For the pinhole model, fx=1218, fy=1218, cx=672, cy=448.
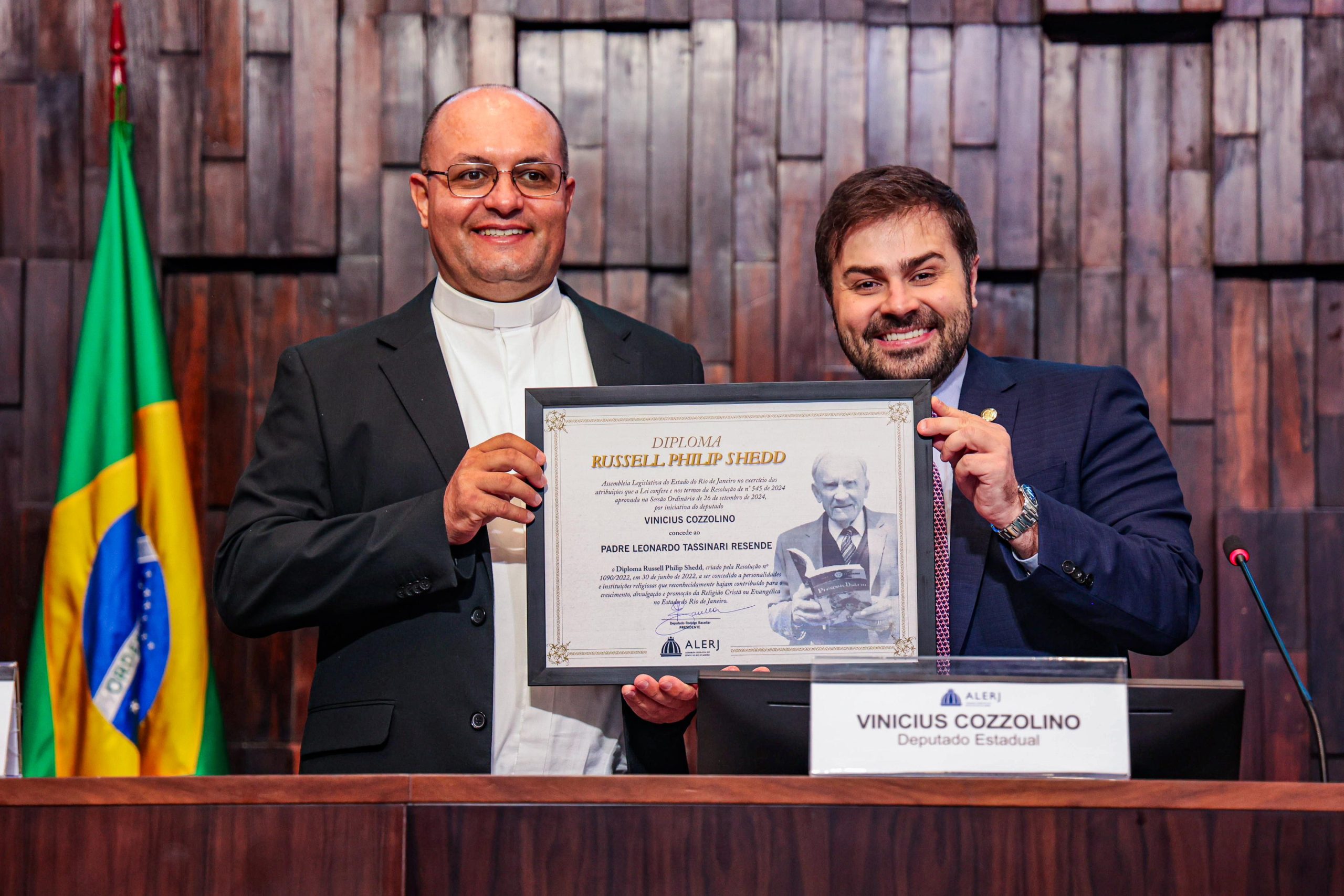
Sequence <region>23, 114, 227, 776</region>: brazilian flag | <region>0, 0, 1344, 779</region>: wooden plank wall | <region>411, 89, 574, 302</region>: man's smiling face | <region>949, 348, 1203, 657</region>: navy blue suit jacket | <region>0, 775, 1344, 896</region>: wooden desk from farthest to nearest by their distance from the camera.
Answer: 1. <region>0, 0, 1344, 779</region>: wooden plank wall
2. <region>23, 114, 227, 776</region>: brazilian flag
3. <region>411, 89, 574, 302</region>: man's smiling face
4. <region>949, 348, 1203, 657</region>: navy blue suit jacket
5. <region>0, 775, 1344, 896</region>: wooden desk

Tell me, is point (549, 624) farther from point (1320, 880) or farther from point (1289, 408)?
point (1289, 408)

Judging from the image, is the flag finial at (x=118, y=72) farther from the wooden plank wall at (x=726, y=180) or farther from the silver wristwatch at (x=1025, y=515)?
the silver wristwatch at (x=1025, y=515)

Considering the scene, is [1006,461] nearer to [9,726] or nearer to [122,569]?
[9,726]

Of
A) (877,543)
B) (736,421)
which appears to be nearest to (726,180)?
(736,421)

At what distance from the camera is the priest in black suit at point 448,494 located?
1.72 m

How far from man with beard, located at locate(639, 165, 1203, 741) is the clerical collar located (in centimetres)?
49

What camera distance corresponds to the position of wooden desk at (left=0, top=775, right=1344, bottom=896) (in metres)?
1.16

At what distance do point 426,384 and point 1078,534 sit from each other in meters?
1.02

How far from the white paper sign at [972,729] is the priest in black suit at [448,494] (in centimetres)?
42

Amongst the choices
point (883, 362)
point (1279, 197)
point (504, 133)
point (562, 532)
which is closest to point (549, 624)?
point (562, 532)

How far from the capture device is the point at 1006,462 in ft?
5.19

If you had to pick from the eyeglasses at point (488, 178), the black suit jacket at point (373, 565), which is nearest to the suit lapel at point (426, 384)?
the black suit jacket at point (373, 565)

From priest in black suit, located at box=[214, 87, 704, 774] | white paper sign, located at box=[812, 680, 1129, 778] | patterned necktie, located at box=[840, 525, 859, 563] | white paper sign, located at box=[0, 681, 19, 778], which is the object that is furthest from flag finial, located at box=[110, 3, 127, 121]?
white paper sign, located at box=[812, 680, 1129, 778]
